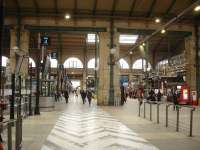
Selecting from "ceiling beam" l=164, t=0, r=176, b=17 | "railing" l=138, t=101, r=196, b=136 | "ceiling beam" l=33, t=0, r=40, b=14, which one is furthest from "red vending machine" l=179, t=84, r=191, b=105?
"ceiling beam" l=33, t=0, r=40, b=14

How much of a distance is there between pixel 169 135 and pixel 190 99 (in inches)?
962

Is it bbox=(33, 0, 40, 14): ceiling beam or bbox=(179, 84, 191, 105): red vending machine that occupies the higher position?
bbox=(33, 0, 40, 14): ceiling beam

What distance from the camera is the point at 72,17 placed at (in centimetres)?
3622

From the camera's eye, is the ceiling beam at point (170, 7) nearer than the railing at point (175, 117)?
No

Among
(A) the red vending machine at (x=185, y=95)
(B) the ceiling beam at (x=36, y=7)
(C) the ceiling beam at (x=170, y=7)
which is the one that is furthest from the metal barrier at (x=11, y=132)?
(A) the red vending machine at (x=185, y=95)

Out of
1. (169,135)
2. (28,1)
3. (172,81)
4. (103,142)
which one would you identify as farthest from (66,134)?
(172,81)

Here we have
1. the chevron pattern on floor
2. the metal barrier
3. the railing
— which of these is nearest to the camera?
the metal barrier

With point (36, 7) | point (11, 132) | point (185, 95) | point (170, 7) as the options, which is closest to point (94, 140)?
point (11, 132)

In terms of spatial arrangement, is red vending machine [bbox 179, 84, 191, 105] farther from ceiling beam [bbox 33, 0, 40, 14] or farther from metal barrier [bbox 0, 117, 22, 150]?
metal barrier [bbox 0, 117, 22, 150]

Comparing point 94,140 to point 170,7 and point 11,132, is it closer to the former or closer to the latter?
point 11,132

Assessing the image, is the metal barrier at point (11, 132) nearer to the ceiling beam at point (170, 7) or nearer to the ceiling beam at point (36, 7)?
the ceiling beam at point (36, 7)

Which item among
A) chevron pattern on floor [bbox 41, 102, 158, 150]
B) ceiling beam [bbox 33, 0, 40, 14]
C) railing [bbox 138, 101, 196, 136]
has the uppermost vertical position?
ceiling beam [bbox 33, 0, 40, 14]

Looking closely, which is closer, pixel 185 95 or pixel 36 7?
pixel 36 7

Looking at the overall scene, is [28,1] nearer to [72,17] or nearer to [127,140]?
[72,17]
